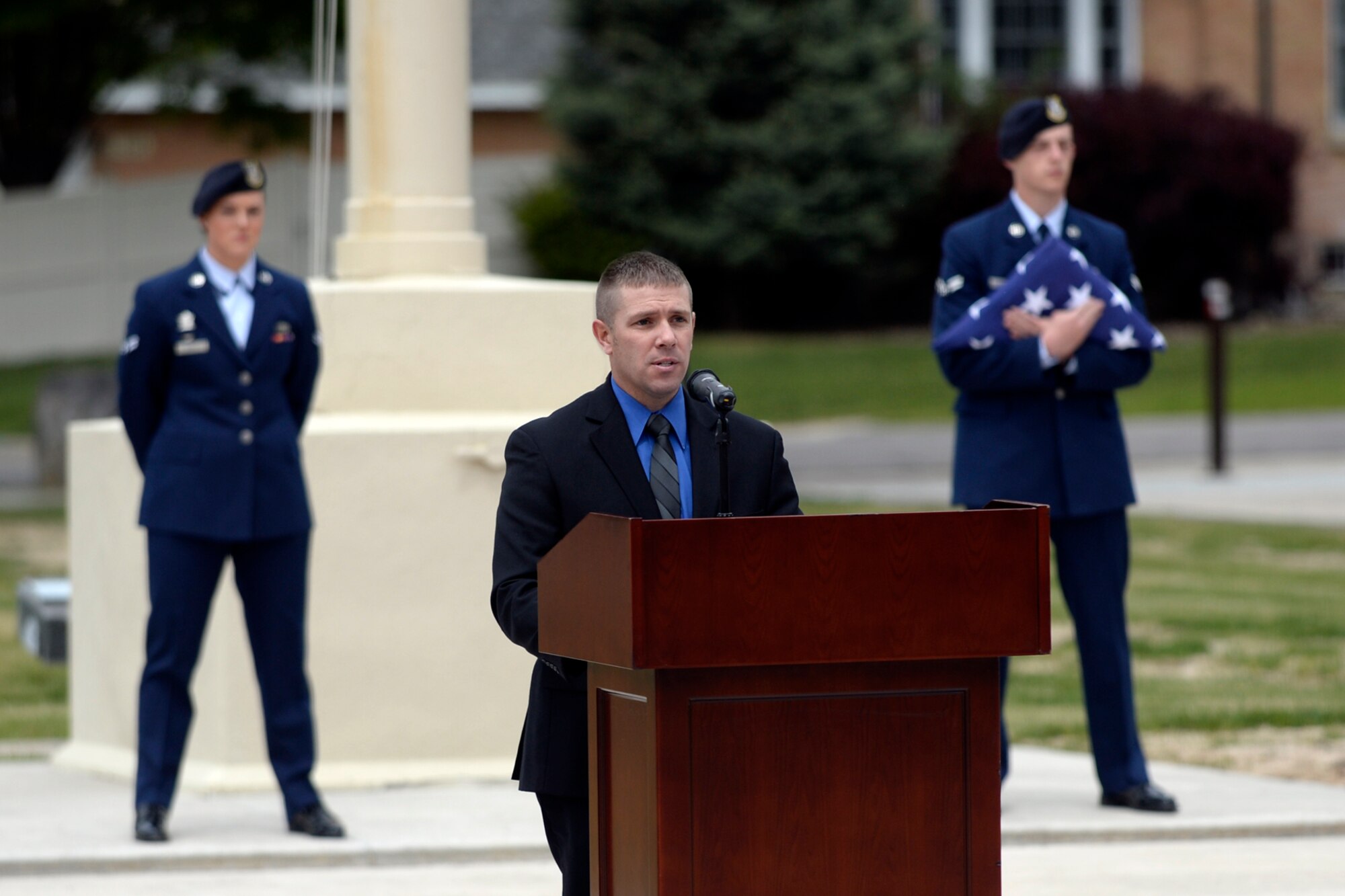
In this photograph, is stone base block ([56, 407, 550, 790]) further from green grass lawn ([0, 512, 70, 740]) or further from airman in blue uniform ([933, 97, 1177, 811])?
green grass lawn ([0, 512, 70, 740])

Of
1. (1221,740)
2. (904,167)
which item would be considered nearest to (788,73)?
(904,167)

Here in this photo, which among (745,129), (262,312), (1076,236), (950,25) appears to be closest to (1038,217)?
(1076,236)

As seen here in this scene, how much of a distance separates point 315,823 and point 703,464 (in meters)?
3.21

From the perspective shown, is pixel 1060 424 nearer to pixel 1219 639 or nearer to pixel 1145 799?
pixel 1145 799

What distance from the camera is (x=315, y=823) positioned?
712cm

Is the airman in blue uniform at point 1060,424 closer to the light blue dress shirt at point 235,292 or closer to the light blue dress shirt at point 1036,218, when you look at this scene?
the light blue dress shirt at point 1036,218

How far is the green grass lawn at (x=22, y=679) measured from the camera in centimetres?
1034

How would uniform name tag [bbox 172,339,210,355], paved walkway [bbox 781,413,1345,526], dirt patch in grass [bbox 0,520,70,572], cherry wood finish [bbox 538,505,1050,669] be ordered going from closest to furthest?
cherry wood finish [bbox 538,505,1050,669], uniform name tag [bbox 172,339,210,355], dirt patch in grass [bbox 0,520,70,572], paved walkway [bbox 781,413,1345,526]

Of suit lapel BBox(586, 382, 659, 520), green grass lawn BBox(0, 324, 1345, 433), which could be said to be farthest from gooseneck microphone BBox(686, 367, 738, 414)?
green grass lawn BBox(0, 324, 1345, 433)

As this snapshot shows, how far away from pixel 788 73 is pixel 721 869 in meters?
27.6

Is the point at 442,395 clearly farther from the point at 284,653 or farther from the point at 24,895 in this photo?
the point at 24,895

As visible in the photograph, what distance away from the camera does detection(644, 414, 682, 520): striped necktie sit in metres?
4.35

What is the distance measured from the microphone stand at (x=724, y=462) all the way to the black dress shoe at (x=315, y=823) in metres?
3.24

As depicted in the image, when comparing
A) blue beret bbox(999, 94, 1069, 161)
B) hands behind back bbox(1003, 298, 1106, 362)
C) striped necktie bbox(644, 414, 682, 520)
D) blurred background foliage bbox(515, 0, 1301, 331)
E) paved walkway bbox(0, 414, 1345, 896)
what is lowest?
paved walkway bbox(0, 414, 1345, 896)
